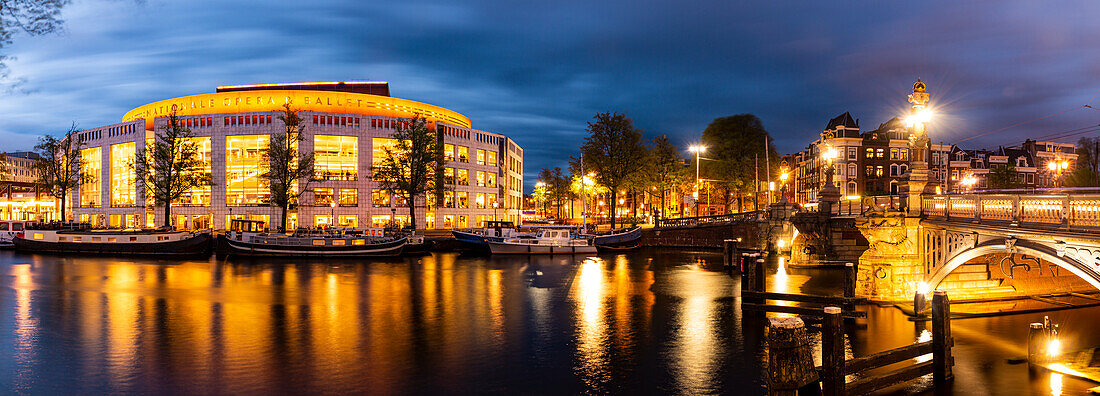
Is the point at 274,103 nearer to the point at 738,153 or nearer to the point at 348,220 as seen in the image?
the point at 348,220

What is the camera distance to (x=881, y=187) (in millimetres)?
88875

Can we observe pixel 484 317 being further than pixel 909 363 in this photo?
Yes

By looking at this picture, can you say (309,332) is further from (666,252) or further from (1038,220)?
(666,252)

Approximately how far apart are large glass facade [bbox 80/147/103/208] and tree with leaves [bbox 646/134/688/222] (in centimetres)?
8445

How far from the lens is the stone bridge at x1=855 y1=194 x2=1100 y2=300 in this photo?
14.5 metres

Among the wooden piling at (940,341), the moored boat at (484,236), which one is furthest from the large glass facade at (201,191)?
the wooden piling at (940,341)

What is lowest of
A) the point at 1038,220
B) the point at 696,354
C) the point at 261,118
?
the point at 696,354

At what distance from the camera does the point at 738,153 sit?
77688 millimetres

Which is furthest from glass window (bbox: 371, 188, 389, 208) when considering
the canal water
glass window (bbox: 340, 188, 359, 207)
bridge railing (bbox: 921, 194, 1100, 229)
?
bridge railing (bbox: 921, 194, 1100, 229)

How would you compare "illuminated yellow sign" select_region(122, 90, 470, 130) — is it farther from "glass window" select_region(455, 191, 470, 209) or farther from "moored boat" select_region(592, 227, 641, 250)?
"moored boat" select_region(592, 227, 641, 250)

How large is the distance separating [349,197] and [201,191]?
2149 centimetres

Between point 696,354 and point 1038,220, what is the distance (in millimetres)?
10165

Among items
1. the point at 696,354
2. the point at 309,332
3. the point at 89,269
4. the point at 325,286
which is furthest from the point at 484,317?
the point at 89,269

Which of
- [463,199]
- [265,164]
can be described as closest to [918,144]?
[463,199]
